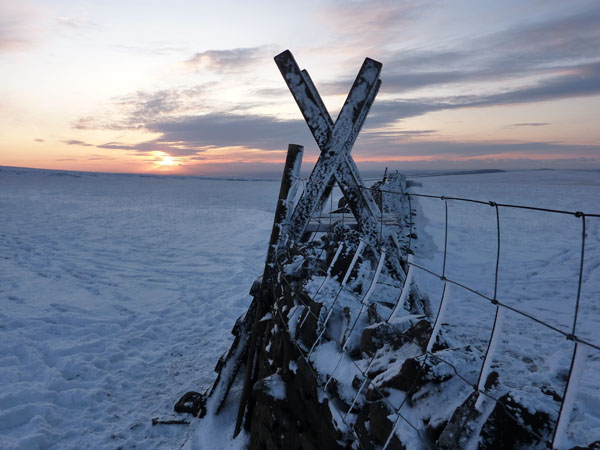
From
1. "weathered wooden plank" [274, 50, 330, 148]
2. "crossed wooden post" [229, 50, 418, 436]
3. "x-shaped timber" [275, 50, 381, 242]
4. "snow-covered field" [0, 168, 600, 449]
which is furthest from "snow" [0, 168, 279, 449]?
"weathered wooden plank" [274, 50, 330, 148]

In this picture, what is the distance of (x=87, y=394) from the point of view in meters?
5.16

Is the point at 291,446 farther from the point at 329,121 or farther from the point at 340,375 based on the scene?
the point at 329,121

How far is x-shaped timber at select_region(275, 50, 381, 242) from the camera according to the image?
3936 millimetres

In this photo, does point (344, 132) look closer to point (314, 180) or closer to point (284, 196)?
point (314, 180)

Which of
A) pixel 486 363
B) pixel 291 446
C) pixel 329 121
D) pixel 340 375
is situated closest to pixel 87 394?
pixel 291 446

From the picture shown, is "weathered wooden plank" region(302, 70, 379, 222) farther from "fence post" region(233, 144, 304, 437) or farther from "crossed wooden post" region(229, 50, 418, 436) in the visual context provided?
"fence post" region(233, 144, 304, 437)

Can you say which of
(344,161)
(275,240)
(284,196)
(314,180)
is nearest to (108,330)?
(275,240)

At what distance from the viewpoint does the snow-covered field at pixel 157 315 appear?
454 centimetres

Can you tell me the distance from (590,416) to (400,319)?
2201 millimetres

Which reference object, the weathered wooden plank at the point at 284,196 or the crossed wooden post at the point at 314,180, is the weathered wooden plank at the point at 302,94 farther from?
the weathered wooden plank at the point at 284,196

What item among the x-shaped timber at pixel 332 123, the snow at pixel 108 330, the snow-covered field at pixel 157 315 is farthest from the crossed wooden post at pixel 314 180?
the snow at pixel 108 330

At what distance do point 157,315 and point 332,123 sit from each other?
230 inches

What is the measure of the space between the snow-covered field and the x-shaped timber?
8.31 ft

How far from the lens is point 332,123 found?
4.07 m
